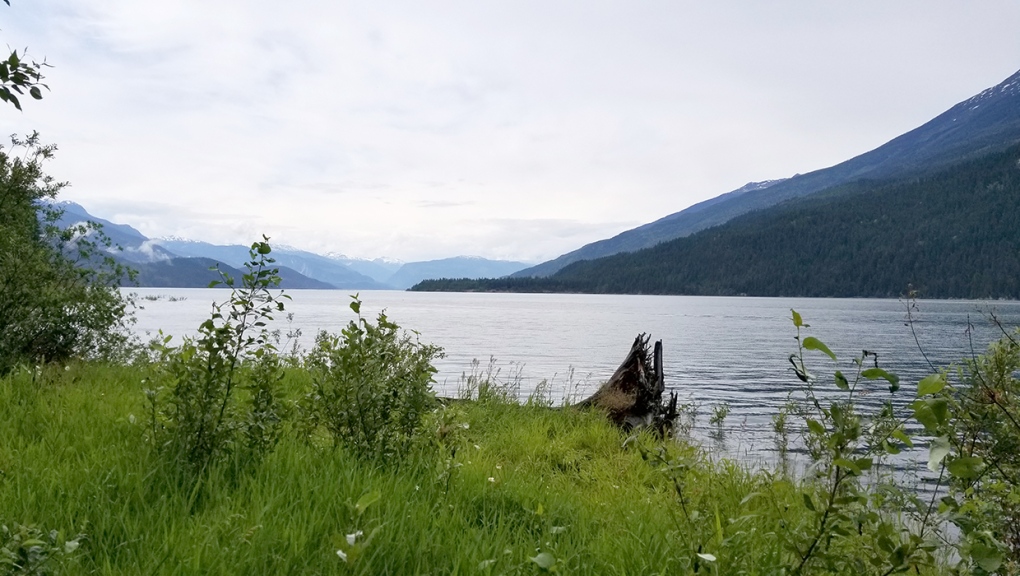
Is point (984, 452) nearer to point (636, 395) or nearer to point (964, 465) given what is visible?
point (964, 465)

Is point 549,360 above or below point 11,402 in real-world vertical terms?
below

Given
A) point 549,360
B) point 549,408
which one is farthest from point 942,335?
point 549,408

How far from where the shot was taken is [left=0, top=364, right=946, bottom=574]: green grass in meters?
3.30

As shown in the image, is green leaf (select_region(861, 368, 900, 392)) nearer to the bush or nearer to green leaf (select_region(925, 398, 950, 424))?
green leaf (select_region(925, 398, 950, 424))

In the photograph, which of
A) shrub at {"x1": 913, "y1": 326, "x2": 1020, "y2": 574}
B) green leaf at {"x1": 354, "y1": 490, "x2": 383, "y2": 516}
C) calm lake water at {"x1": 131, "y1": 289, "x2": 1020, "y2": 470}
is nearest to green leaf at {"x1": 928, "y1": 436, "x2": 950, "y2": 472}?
shrub at {"x1": 913, "y1": 326, "x2": 1020, "y2": 574}

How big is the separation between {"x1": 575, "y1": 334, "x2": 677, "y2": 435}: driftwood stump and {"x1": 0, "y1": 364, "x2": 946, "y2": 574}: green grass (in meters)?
4.85

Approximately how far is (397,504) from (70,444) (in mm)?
3142

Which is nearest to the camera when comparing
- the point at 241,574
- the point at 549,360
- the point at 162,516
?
the point at 241,574

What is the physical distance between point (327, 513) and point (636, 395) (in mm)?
8321

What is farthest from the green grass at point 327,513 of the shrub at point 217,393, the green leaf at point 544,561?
the green leaf at point 544,561

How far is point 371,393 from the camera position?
5.05 m

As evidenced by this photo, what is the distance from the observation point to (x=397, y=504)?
3.89 metres

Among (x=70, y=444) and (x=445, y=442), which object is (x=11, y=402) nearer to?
(x=70, y=444)

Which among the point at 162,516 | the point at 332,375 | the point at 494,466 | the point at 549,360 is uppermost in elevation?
the point at 332,375
